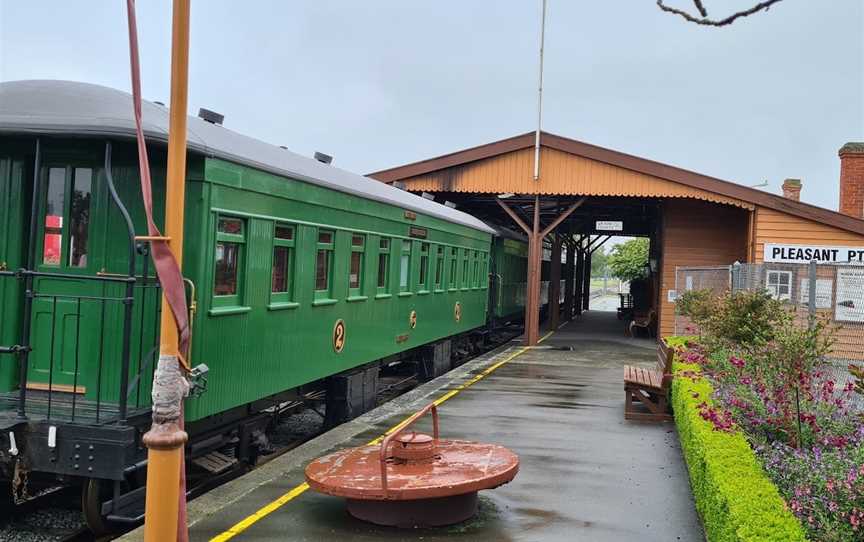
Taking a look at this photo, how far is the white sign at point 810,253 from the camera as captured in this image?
63.6ft

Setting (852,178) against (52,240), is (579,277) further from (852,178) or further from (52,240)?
(52,240)

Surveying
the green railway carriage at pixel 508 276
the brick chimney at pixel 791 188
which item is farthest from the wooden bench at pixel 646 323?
the brick chimney at pixel 791 188

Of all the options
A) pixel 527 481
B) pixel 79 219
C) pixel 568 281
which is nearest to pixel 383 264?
pixel 527 481

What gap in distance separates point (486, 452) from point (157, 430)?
12.7ft

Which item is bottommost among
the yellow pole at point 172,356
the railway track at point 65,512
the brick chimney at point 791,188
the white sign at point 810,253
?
the railway track at point 65,512

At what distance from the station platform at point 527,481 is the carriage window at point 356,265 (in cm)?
166

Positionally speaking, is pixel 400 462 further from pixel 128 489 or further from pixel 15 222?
pixel 15 222

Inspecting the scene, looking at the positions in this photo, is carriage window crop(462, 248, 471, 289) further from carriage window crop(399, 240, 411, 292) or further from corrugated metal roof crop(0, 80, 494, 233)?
corrugated metal roof crop(0, 80, 494, 233)

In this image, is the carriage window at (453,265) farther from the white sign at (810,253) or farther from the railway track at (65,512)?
the white sign at (810,253)

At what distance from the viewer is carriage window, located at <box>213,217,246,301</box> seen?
7082 mm

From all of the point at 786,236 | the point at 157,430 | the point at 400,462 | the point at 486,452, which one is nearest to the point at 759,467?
the point at 486,452

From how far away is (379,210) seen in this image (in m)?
11.5

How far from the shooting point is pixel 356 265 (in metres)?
10.8

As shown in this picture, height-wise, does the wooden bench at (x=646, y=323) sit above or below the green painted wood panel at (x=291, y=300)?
below
